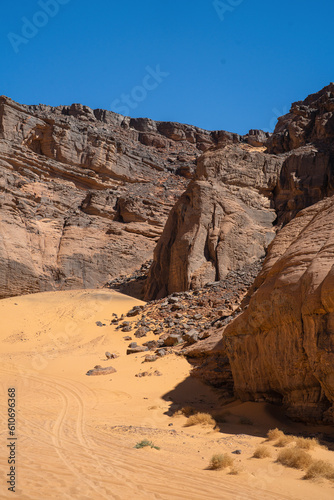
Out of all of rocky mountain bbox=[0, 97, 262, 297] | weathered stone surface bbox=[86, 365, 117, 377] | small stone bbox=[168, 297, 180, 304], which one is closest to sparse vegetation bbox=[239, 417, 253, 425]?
weathered stone surface bbox=[86, 365, 117, 377]

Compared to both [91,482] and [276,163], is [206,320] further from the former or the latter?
[276,163]

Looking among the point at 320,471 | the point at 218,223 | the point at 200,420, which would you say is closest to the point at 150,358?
the point at 200,420

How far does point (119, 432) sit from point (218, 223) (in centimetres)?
1794

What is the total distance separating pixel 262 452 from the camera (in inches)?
265

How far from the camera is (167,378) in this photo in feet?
44.3

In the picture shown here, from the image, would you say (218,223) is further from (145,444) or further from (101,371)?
(145,444)

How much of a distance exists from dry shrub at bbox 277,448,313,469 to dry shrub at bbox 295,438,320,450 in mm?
295

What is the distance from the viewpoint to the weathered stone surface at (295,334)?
7.77 meters

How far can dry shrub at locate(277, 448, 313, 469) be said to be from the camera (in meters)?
6.15

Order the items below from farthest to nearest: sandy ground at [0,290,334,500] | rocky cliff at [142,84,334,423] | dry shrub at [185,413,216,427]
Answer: dry shrub at [185,413,216,427]
rocky cliff at [142,84,334,423]
sandy ground at [0,290,334,500]

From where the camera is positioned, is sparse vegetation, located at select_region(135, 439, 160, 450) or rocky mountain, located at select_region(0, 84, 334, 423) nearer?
sparse vegetation, located at select_region(135, 439, 160, 450)

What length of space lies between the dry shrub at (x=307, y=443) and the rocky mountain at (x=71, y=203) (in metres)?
23.1

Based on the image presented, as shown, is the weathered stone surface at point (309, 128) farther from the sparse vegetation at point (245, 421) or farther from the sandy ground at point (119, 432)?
the sparse vegetation at point (245, 421)

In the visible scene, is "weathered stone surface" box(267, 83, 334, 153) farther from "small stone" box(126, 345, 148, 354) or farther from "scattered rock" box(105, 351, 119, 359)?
"scattered rock" box(105, 351, 119, 359)
